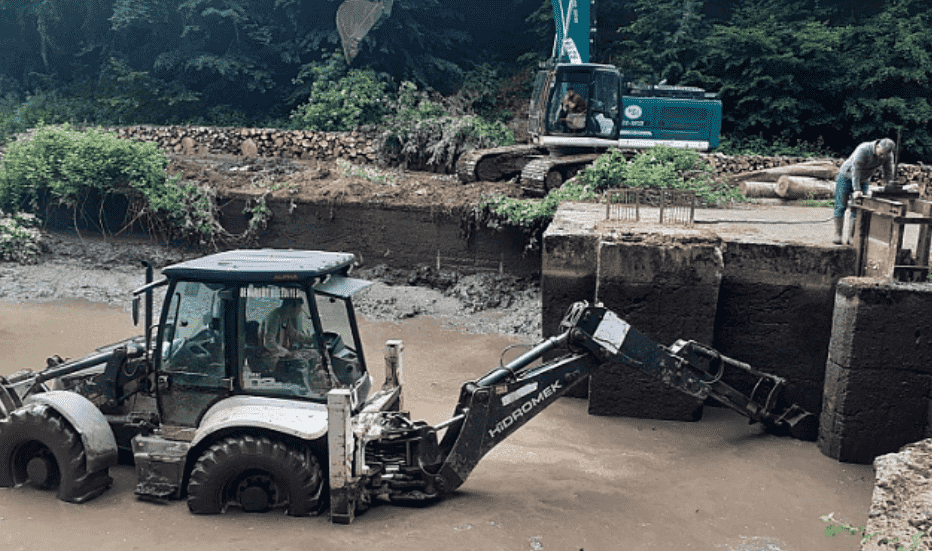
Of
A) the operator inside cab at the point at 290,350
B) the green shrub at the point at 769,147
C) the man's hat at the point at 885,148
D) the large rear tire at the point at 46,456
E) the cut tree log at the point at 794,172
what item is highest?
the green shrub at the point at 769,147

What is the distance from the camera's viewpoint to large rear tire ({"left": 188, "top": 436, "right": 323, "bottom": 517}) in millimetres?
5723

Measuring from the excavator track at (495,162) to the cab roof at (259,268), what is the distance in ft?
29.6

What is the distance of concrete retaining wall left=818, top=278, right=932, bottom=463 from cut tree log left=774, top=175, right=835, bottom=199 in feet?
22.5

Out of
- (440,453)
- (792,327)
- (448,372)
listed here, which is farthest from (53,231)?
(792,327)

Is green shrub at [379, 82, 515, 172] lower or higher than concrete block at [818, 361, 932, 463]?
higher

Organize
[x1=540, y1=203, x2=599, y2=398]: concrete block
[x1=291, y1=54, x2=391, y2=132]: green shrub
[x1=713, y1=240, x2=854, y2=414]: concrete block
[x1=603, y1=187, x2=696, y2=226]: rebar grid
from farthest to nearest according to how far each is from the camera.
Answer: [x1=291, y1=54, x2=391, y2=132]: green shrub, [x1=603, y1=187, x2=696, y2=226]: rebar grid, [x1=540, y1=203, x2=599, y2=398]: concrete block, [x1=713, y1=240, x2=854, y2=414]: concrete block

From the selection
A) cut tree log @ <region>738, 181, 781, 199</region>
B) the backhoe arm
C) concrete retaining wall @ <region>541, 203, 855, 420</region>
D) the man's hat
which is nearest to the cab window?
the backhoe arm

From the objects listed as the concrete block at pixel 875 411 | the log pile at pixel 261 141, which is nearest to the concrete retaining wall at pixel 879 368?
the concrete block at pixel 875 411

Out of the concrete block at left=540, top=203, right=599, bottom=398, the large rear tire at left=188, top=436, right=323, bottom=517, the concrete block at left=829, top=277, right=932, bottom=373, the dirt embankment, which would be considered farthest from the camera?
the dirt embankment

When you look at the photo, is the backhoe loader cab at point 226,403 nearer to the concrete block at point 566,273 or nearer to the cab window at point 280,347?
the cab window at point 280,347

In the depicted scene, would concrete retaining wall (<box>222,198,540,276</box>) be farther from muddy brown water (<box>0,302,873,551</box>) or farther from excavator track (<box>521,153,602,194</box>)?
muddy brown water (<box>0,302,873,551</box>)

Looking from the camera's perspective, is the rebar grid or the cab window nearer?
the cab window

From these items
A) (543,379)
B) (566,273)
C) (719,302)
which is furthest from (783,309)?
(543,379)

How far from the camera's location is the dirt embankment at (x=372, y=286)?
494 inches
